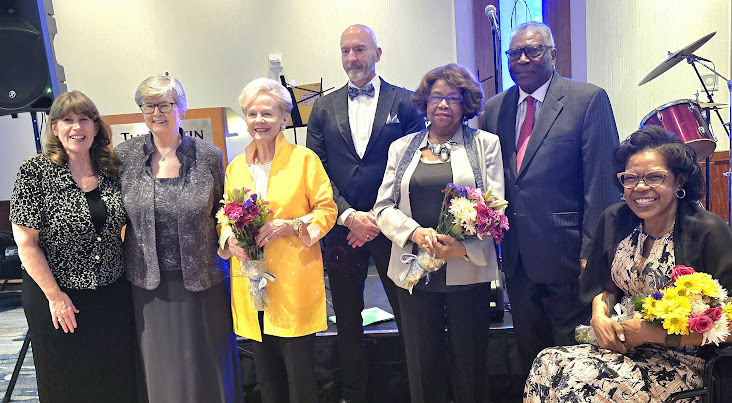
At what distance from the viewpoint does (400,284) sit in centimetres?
252

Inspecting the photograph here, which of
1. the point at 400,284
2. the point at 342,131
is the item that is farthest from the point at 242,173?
the point at 400,284

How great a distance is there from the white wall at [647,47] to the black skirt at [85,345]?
15.8 ft

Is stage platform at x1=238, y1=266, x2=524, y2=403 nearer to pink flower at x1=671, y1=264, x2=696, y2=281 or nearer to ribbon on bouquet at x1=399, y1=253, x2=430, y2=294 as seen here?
ribbon on bouquet at x1=399, y1=253, x2=430, y2=294

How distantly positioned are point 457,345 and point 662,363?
810 mm

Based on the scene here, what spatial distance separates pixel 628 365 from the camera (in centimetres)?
207

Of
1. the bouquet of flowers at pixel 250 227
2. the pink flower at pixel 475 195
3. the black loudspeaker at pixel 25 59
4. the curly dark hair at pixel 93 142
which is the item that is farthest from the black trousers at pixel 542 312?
the black loudspeaker at pixel 25 59

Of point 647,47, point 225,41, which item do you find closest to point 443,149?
point 647,47

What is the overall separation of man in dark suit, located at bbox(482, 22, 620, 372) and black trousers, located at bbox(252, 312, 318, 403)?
3.43 ft

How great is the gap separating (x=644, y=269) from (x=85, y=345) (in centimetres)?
249

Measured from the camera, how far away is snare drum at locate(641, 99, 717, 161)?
3.66 metres

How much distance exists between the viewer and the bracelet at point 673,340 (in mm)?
1930

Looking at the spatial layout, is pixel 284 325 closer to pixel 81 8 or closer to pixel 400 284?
pixel 400 284

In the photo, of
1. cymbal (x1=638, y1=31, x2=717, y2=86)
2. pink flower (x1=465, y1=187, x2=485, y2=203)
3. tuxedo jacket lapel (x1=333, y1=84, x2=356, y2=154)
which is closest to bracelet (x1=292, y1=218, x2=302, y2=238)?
tuxedo jacket lapel (x1=333, y1=84, x2=356, y2=154)

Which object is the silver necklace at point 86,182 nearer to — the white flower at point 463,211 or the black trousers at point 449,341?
the black trousers at point 449,341
